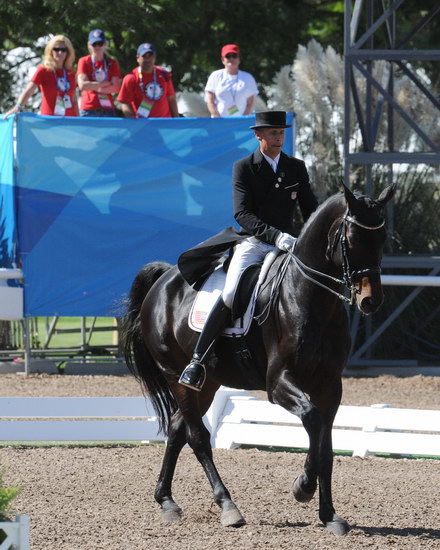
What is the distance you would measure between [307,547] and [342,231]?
177 cm

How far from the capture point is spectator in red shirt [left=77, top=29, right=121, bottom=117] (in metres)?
13.2

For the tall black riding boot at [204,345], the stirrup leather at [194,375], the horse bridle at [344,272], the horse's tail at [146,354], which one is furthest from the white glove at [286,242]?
the horse's tail at [146,354]

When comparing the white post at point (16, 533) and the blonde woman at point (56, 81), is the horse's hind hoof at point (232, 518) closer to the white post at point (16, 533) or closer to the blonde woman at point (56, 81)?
the white post at point (16, 533)

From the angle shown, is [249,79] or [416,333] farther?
[416,333]

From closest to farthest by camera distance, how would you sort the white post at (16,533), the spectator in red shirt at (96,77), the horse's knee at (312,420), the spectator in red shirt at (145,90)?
the white post at (16,533), the horse's knee at (312,420), the spectator in red shirt at (96,77), the spectator in red shirt at (145,90)

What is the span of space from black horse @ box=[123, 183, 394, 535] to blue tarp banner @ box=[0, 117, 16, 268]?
5783mm

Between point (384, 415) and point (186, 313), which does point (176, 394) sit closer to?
point (186, 313)

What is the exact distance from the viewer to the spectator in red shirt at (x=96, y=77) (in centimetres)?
1320

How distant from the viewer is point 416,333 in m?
14.7

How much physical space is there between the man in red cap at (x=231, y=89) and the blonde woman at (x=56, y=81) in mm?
1745

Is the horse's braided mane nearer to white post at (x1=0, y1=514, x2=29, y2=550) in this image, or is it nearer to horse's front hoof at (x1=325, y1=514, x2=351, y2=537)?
horse's front hoof at (x1=325, y1=514, x2=351, y2=537)

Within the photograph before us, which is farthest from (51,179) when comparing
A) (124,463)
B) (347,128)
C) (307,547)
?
(307,547)

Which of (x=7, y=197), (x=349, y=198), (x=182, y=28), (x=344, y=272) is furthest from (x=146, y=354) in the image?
(x=182, y=28)

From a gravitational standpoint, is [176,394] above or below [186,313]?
below
